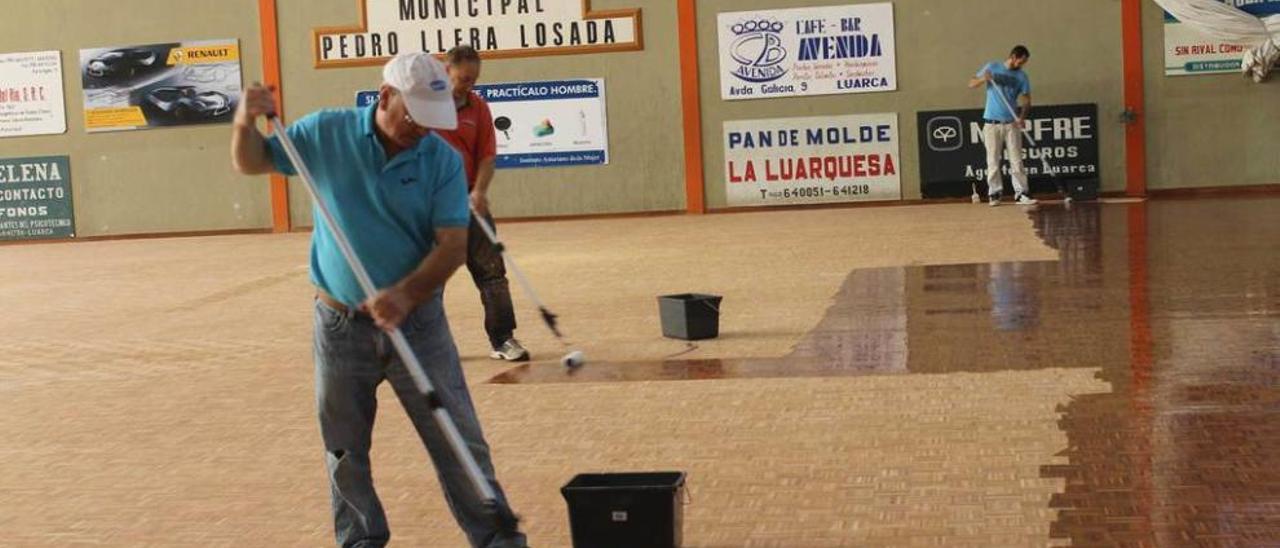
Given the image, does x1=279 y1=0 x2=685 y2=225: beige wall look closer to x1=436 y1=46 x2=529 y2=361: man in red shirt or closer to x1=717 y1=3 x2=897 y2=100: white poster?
x1=717 y1=3 x2=897 y2=100: white poster

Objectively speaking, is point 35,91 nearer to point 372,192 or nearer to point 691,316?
point 691,316

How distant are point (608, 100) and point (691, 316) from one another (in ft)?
42.2

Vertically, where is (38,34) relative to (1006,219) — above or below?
above

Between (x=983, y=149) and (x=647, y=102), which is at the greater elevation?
(x=647, y=102)

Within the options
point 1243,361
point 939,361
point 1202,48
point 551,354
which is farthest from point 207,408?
point 1202,48

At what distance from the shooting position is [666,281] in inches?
566

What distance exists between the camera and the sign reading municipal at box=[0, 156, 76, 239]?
2459 centimetres

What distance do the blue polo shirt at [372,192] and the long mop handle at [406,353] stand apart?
0.16ft

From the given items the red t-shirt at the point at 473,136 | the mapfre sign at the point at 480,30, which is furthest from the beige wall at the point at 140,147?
the red t-shirt at the point at 473,136

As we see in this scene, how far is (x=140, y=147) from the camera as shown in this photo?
24.4 m

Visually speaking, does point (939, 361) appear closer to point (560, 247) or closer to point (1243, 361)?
point (1243, 361)

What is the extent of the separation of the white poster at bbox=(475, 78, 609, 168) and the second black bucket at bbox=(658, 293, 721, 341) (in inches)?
500

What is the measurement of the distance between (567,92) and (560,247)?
16.4 ft

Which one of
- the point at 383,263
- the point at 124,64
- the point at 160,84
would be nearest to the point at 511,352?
the point at 383,263
